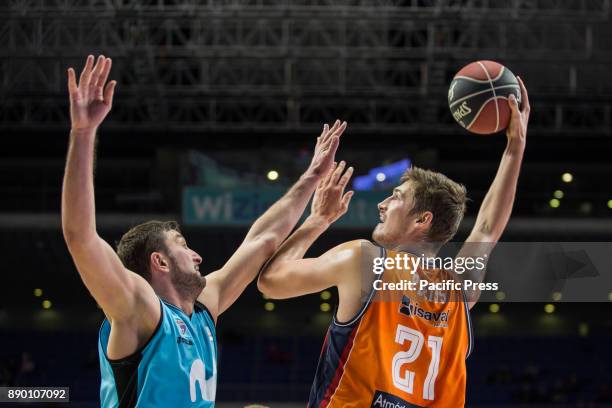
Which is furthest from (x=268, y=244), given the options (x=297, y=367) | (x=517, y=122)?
(x=297, y=367)

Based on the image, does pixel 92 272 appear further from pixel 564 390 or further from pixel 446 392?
pixel 564 390

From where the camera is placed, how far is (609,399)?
23172mm

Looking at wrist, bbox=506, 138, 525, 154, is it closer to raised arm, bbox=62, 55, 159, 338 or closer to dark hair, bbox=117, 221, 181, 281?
dark hair, bbox=117, 221, 181, 281

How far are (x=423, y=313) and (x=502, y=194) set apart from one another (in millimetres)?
839

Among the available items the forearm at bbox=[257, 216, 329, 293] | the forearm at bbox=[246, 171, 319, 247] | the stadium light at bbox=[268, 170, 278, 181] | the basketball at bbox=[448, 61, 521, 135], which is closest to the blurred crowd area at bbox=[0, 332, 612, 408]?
the stadium light at bbox=[268, 170, 278, 181]

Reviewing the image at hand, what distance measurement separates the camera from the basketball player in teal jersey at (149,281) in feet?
11.5

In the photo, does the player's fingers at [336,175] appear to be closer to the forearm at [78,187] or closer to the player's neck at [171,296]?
the player's neck at [171,296]

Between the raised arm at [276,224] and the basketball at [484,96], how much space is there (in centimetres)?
87

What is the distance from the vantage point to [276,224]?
4547mm

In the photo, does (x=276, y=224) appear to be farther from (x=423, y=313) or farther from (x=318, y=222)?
(x=423, y=313)

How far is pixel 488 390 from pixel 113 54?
13616mm

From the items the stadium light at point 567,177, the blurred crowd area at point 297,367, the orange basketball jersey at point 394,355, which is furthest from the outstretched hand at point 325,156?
the stadium light at point 567,177

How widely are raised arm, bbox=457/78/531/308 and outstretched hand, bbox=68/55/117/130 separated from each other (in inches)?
75.8

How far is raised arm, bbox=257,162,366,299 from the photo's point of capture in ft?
12.7
